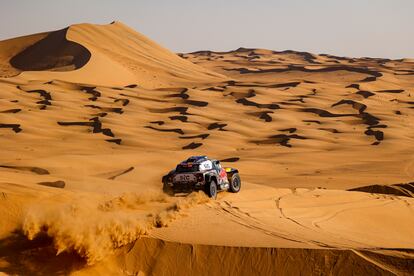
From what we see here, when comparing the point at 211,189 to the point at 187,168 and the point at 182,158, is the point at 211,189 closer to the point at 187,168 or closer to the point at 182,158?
the point at 187,168

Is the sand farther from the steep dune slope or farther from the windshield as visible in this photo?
the windshield

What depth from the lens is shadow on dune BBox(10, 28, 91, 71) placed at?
58.5 metres

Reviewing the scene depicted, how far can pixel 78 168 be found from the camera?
19469 mm

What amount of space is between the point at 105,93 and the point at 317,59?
68774mm

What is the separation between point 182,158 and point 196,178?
9.96 m

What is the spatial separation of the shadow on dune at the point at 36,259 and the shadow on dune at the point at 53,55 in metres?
48.9

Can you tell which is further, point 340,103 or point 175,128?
point 340,103

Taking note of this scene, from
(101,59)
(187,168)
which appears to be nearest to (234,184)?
(187,168)

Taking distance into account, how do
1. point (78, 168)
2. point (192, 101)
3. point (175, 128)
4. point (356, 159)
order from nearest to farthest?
point (78, 168), point (356, 159), point (175, 128), point (192, 101)

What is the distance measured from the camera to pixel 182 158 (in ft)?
74.8

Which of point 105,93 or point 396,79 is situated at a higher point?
point 396,79

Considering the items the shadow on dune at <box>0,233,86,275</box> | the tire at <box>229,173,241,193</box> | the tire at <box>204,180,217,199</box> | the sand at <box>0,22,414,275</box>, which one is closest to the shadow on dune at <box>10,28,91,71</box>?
the sand at <box>0,22,414,275</box>

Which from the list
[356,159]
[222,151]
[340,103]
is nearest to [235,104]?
[340,103]

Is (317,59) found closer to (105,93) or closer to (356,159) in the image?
(105,93)
